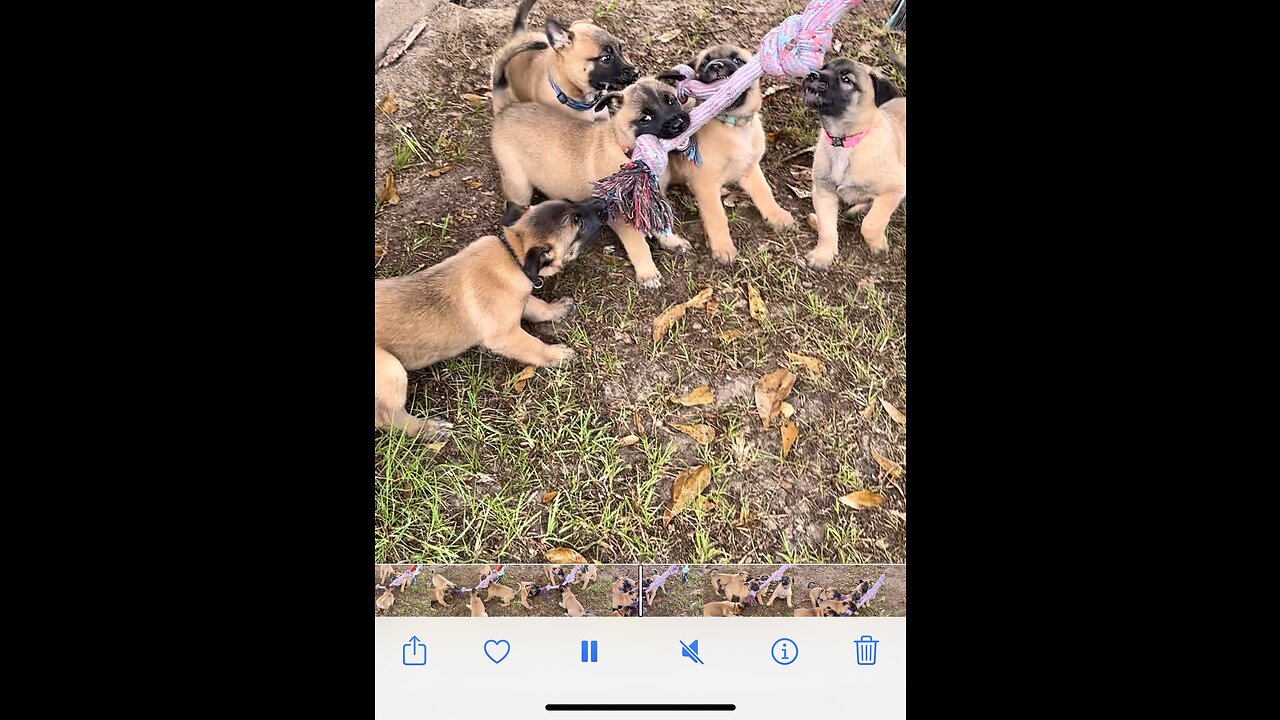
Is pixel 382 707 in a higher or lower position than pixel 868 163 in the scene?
lower

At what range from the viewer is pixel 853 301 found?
11.6ft

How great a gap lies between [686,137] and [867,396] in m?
1.30

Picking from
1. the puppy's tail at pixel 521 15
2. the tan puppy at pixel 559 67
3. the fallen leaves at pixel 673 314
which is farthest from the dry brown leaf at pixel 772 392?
the puppy's tail at pixel 521 15

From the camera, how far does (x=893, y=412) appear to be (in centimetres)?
346

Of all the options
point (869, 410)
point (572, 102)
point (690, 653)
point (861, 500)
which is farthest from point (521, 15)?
point (690, 653)

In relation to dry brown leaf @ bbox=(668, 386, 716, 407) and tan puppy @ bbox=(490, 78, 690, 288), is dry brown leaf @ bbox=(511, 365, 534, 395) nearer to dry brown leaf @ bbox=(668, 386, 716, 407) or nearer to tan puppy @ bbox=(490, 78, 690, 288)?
dry brown leaf @ bbox=(668, 386, 716, 407)

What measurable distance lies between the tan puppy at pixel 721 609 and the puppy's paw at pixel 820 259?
4.52 ft

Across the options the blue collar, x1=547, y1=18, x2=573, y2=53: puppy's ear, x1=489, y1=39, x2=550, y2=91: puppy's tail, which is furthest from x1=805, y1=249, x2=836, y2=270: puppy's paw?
x1=489, y1=39, x2=550, y2=91: puppy's tail

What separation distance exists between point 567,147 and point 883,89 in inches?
53.3

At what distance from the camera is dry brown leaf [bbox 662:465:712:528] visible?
3348 millimetres

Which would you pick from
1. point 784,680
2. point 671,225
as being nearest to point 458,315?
point 671,225

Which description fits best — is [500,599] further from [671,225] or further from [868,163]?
[868,163]

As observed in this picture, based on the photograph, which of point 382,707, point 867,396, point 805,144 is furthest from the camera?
point 805,144

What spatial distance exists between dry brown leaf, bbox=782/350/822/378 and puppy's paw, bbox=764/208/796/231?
1.79 feet
